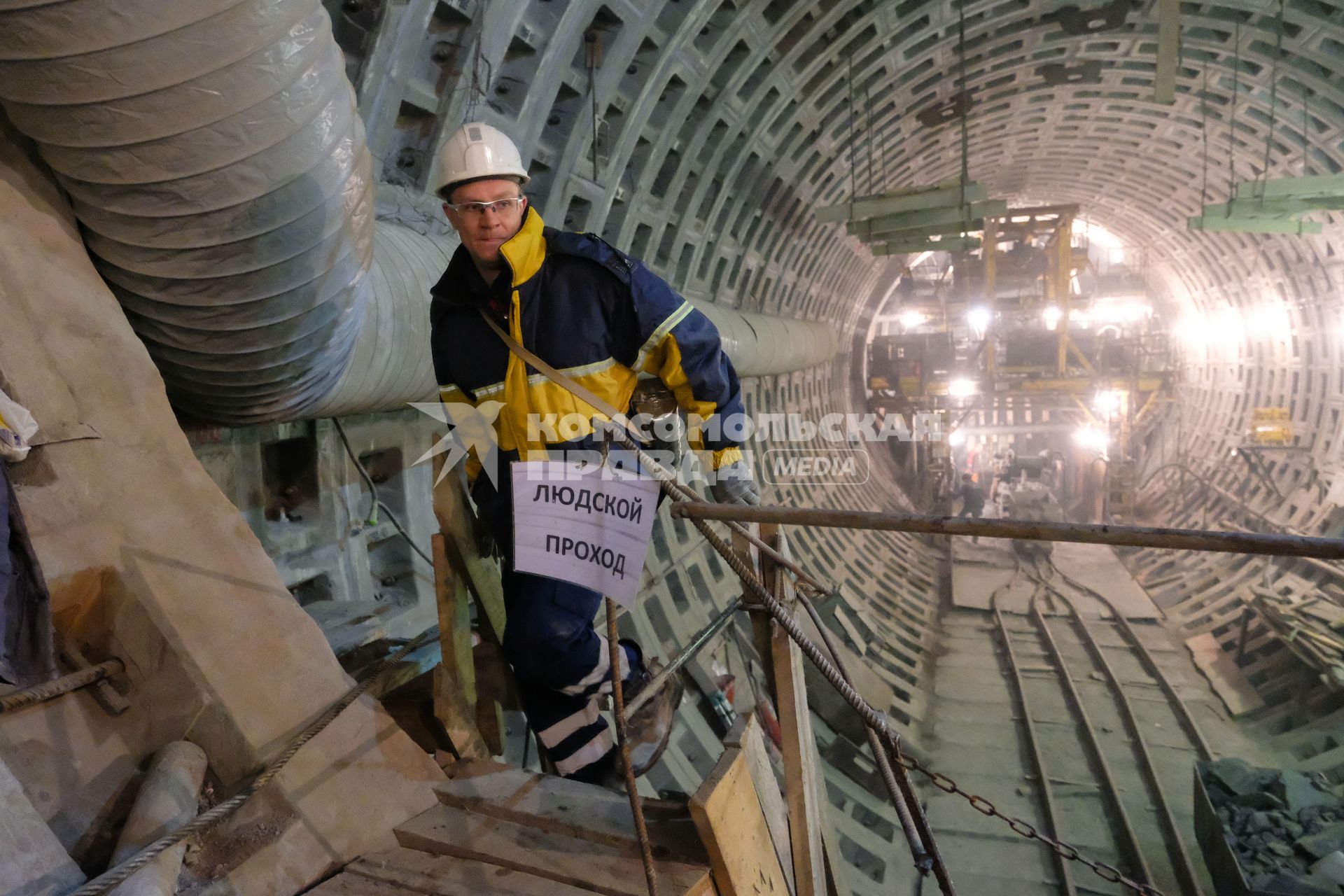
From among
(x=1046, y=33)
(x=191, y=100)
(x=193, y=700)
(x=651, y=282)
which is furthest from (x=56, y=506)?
(x=1046, y=33)

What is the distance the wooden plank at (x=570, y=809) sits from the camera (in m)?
2.01

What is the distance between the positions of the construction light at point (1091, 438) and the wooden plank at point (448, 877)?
70.1 feet

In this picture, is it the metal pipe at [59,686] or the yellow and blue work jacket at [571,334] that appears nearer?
the metal pipe at [59,686]

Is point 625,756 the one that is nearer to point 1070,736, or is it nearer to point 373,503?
point 373,503

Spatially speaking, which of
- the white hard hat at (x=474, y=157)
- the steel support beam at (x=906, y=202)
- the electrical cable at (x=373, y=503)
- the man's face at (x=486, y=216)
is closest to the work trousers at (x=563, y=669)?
the man's face at (x=486, y=216)

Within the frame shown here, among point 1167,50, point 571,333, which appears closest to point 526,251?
point 571,333

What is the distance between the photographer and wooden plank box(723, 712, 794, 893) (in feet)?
6.59

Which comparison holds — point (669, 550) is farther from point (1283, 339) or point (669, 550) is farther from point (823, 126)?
point (1283, 339)

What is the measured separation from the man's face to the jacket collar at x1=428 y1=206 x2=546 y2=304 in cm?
4

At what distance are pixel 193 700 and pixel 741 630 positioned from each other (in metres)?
5.96

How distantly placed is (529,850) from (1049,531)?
150 centimetres

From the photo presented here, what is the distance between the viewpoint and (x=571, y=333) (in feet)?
8.61

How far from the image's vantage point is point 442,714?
2568mm

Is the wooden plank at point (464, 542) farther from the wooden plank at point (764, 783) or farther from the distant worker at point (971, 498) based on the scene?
the distant worker at point (971, 498)
